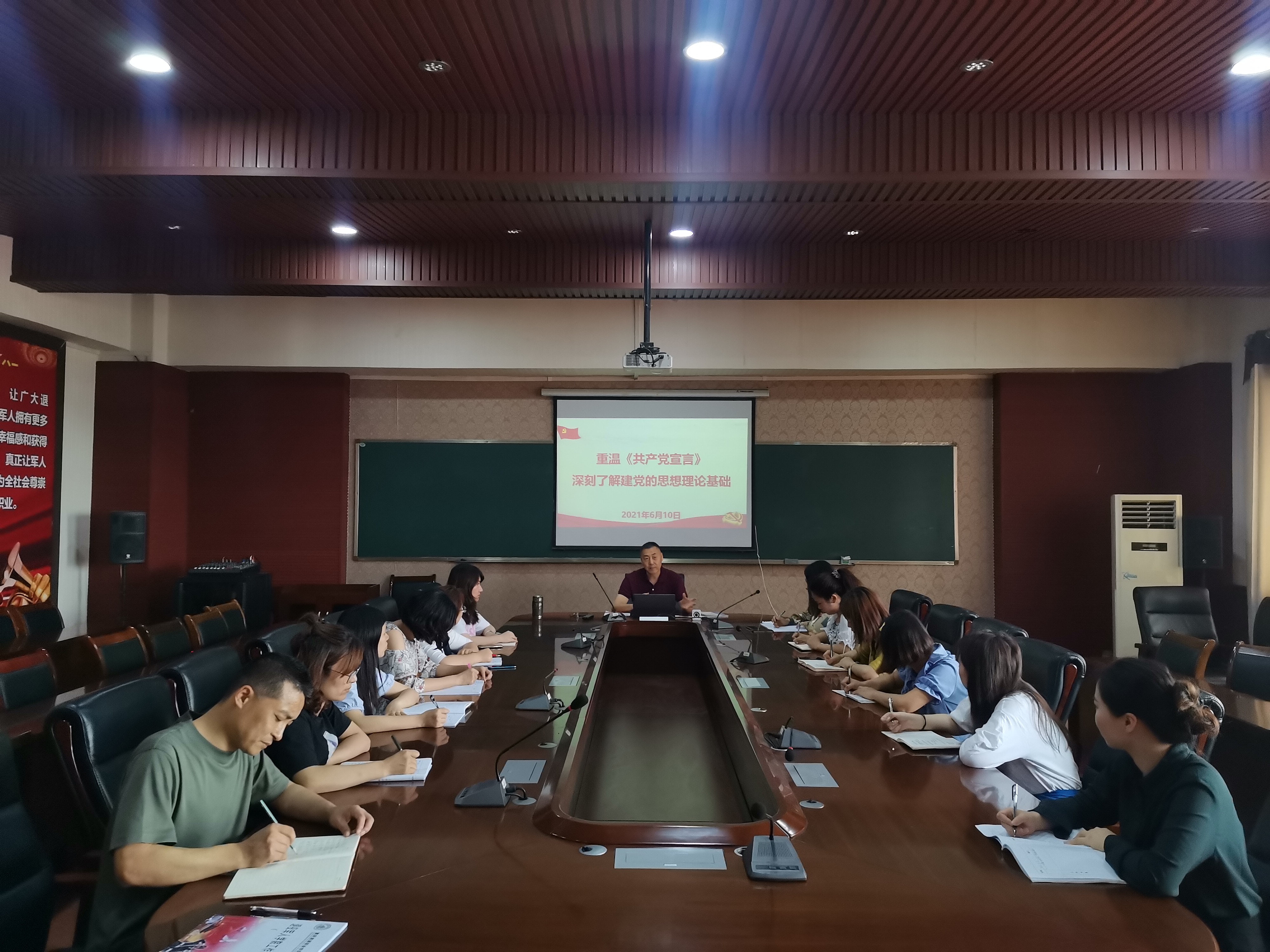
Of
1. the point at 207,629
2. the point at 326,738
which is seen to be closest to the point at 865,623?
the point at 326,738

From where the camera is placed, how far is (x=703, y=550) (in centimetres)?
721

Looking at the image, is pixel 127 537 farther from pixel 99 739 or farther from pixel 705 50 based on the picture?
pixel 705 50

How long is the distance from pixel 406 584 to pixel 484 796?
5122mm

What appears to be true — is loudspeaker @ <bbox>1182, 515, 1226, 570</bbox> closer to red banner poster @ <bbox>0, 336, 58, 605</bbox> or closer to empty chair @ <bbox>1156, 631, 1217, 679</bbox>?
empty chair @ <bbox>1156, 631, 1217, 679</bbox>

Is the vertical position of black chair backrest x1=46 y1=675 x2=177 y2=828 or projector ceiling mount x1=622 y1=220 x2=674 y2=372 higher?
projector ceiling mount x1=622 y1=220 x2=674 y2=372

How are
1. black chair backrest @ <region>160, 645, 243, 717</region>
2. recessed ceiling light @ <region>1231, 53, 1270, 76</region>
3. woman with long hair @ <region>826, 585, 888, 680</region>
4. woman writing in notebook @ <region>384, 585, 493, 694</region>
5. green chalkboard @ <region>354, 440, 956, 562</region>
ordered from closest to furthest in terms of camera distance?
black chair backrest @ <region>160, 645, 243, 717</region> → recessed ceiling light @ <region>1231, 53, 1270, 76</region> → woman writing in notebook @ <region>384, 585, 493, 694</region> → woman with long hair @ <region>826, 585, 888, 680</region> → green chalkboard @ <region>354, 440, 956, 562</region>

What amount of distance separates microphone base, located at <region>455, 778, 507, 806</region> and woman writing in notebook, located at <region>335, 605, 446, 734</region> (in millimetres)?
633

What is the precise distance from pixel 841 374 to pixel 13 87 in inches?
218

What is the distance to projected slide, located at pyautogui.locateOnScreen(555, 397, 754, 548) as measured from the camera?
7.21 meters

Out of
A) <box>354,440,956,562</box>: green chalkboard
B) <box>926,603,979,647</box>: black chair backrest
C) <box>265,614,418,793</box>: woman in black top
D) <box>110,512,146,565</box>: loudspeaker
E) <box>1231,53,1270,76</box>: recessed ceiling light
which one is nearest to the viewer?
<box>265,614,418,793</box>: woman in black top

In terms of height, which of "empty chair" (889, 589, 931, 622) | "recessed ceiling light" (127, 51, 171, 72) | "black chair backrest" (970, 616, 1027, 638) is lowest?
"empty chair" (889, 589, 931, 622)

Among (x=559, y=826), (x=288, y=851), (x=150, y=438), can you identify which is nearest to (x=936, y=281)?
(x=559, y=826)

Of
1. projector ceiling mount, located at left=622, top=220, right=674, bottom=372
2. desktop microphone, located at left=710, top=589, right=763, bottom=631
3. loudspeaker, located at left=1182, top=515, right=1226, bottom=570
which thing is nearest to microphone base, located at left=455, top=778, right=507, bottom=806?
desktop microphone, located at left=710, top=589, right=763, bottom=631

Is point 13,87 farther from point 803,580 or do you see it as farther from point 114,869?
point 803,580
